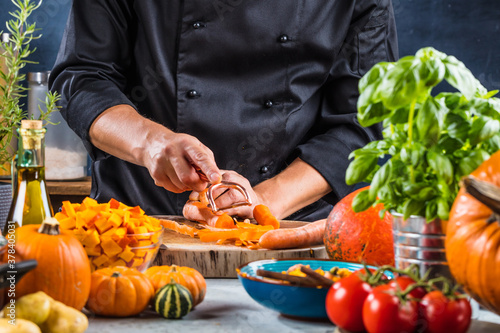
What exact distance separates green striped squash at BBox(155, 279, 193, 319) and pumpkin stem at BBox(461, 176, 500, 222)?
40 centimetres

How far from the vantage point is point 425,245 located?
81 centimetres

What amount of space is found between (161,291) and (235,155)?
997 millimetres

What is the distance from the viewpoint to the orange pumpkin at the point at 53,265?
0.79 meters

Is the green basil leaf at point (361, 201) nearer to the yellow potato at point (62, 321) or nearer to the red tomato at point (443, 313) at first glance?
the red tomato at point (443, 313)

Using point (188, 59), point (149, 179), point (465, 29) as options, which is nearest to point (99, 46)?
point (188, 59)

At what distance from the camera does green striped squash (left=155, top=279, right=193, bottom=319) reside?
83 centimetres

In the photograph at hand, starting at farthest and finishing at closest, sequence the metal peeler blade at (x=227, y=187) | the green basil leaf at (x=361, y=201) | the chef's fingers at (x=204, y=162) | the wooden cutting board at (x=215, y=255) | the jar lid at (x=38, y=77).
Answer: the jar lid at (x=38, y=77) → the metal peeler blade at (x=227, y=187) → the chef's fingers at (x=204, y=162) → the wooden cutting board at (x=215, y=255) → the green basil leaf at (x=361, y=201)

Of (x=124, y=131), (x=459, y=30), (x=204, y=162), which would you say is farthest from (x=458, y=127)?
(x=459, y=30)

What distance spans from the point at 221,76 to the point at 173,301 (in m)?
1.08

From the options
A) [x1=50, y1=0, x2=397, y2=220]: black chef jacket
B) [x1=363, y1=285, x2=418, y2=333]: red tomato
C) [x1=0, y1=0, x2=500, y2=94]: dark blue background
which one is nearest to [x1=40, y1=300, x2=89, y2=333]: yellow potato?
[x1=363, y1=285, x2=418, y2=333]: red tomato

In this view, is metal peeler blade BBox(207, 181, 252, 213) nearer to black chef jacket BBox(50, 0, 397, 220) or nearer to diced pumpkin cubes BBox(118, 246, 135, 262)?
black chef jacket BBox(50, 0, 397, 220)

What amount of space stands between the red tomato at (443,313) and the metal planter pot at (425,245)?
0.12m

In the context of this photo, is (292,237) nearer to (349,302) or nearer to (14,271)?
(349,302)

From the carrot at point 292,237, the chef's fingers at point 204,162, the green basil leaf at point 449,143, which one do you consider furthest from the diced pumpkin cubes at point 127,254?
the green basil leaf at point 449,143
